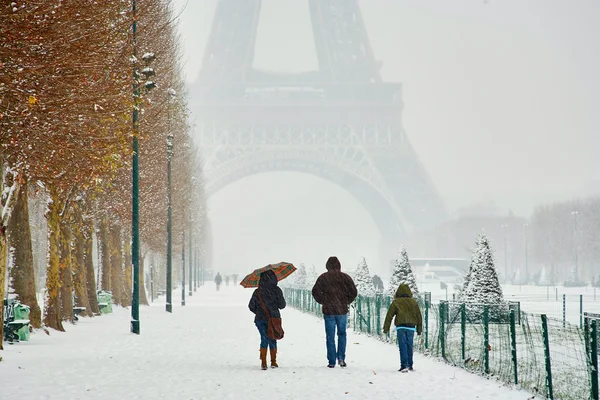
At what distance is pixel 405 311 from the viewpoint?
14414mm

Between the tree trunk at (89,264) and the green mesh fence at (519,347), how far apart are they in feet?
44.9

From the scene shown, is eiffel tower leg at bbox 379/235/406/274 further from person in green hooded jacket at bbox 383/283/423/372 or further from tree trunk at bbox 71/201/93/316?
person in green hooded jacket at bbox 383/283/423/372

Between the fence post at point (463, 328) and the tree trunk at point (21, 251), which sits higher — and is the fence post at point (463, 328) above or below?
below

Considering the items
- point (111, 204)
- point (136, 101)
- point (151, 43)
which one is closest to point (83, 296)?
point (111, 204)

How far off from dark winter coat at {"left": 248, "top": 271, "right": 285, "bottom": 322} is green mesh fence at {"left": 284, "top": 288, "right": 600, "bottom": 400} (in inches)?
131

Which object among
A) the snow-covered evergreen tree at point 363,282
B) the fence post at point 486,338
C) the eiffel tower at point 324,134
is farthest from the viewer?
the eiffel tower at point 324,134

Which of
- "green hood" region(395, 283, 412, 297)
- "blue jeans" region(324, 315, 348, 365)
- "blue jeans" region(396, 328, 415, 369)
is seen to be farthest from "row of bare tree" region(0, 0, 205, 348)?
"blue jeans" region(396, 328, 415, 369)

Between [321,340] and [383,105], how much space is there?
82.1 metres

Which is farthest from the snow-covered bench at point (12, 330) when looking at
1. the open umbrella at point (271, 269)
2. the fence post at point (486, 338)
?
the fence post at point (486, 338)

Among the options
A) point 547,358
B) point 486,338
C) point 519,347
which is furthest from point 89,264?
point 547,358

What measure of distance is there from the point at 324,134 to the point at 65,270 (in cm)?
8075

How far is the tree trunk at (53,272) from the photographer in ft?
73.5

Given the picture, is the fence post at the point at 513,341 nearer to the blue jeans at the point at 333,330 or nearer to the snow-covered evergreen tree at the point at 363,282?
the blue jeans at the point at 333,330

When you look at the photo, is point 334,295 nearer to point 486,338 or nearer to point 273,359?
point 273,359
